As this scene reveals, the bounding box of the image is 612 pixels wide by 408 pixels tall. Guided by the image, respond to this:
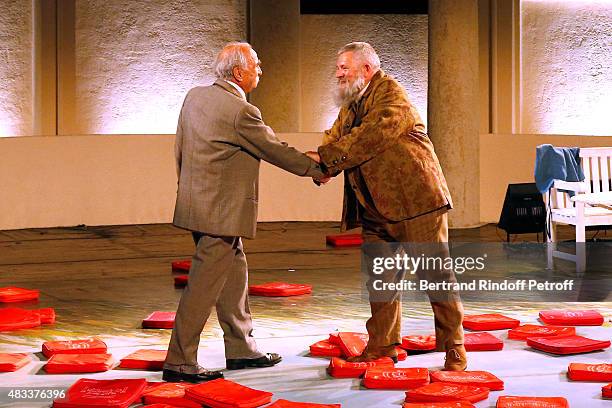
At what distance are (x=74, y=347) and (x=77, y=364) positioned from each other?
1.01ft

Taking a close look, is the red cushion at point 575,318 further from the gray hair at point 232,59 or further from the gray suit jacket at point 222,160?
the gray hair at point 232,59

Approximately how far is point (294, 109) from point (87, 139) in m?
2.61

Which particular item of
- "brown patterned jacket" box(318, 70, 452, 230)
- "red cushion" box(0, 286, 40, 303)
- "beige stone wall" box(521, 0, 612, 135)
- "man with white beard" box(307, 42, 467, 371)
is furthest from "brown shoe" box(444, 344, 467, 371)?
"beige stone wall" box(521, 0, 612, 135)

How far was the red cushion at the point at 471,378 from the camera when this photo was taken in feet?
14.9

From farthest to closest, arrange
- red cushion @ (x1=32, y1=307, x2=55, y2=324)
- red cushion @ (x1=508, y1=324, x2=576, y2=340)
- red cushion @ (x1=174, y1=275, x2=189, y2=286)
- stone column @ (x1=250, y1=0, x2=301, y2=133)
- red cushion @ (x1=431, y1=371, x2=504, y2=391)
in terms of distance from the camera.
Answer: stone column @ (x1=250, y1=0, x2=301, y2=133), red cushion @ (x1=174, y1=275, x2=189, y2=286), red cushion @ (x1=32, y1=307, x2=55, y2=324), red cushion @ (x1=508, y1=324, x2=576, y2=340), red cushion @ (x1=431, y1=371, x2=504, y2=391)

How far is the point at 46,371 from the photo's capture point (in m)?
4.95

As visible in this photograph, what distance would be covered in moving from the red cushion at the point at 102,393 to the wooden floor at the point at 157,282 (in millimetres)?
325

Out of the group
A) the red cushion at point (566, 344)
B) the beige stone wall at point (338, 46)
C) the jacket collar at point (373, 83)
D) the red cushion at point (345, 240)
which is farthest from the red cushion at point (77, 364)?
the beige stone wall at point (338, 46)

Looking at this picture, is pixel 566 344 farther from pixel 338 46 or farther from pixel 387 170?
pixel 338 46

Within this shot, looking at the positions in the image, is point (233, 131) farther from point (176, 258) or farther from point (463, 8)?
point (463, 8)

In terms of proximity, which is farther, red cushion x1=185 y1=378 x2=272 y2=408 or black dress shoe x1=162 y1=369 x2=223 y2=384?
black dress shoe x1=162 y1=369 x2=223 y2=384

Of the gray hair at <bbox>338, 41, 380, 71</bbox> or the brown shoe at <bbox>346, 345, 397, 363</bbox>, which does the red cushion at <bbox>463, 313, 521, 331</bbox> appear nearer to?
the brown shoe at <bbox>346, 345, 397, 363</bbox>

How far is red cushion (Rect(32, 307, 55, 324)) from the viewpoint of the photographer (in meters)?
6.15

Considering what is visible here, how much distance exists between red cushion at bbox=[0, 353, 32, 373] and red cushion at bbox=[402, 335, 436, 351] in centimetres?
184
